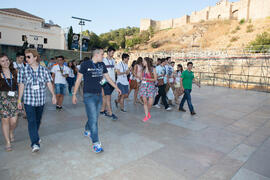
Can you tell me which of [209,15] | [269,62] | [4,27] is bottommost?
[269,62]

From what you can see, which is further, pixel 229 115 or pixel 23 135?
pixel 229 115

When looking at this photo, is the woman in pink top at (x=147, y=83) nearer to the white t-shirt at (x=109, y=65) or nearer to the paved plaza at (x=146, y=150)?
the paved plaza at (x=146, y=150)

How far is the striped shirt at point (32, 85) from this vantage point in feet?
9.46

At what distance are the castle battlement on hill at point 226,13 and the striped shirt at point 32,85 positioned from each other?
63131mm

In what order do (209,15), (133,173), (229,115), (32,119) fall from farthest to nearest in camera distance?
(209,15), (229,115), (32,119), (133,173)

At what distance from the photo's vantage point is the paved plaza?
2.51 metres

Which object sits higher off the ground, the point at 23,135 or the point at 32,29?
the point at 32,29

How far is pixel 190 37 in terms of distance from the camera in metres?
59.4

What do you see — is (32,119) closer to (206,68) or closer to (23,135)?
(23,135)

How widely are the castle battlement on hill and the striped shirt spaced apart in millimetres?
63131

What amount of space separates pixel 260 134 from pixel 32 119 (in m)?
4.31

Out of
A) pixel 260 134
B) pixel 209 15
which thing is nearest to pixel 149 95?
pixel 260 134

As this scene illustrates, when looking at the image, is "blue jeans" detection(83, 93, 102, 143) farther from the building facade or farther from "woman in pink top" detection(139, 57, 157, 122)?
the building facade

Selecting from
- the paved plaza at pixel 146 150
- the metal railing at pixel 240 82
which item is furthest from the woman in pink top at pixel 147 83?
the metal railing at pixel 240 82
